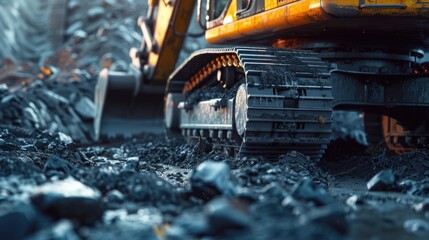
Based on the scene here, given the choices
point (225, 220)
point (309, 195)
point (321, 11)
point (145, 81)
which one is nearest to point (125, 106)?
point (145, 81)

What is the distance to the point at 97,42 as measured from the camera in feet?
58.1

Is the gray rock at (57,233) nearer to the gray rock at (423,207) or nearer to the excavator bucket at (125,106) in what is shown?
the gray rock at (423,207)

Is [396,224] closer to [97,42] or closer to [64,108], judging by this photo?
[64,108]

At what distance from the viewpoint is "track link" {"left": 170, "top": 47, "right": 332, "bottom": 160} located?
17.3ft

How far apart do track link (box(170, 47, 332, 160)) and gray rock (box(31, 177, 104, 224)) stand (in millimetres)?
2314

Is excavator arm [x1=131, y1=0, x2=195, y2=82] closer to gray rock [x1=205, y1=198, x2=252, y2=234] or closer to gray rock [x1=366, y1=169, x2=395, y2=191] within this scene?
gray rock [x1=366, y1=169, x2=395, y2=191]

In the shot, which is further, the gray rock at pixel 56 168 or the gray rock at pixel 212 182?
the gray rock at pixel 56 168

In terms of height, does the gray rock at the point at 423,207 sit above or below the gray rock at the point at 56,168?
below

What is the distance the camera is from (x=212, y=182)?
3.69 meters

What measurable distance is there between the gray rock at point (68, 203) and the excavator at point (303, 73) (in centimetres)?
230

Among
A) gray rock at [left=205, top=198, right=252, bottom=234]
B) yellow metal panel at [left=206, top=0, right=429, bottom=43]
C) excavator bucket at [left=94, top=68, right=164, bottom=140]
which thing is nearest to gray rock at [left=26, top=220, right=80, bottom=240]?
gray rock at [left=205, top=198, right=252, bottom=234]

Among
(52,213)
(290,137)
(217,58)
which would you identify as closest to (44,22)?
(217,58)

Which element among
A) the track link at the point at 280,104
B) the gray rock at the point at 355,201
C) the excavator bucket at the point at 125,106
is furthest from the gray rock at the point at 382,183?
the excavator bucket at the point at 125,106

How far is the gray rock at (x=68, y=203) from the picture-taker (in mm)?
2967
